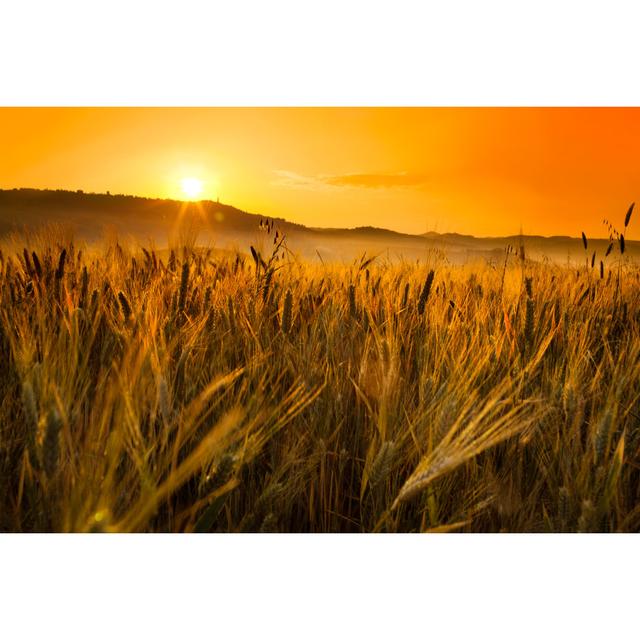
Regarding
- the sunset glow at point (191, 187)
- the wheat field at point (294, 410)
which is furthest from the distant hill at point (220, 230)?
the wheat field at point (294, 410)

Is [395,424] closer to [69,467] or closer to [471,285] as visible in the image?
[69,467]

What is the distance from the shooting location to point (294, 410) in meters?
1.13

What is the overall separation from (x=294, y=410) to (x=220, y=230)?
1.01 meters

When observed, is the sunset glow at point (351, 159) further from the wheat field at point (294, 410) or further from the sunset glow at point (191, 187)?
the wheat field at point (294, 410)

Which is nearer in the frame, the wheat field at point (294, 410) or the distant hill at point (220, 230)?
the wheat field at point (294, 410)

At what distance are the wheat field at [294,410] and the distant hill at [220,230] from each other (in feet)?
0.66

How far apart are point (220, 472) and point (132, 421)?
0.53ft

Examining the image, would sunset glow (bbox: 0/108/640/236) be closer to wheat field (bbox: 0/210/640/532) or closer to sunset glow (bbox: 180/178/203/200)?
sunset glow (bbox: 180/178/203/200)

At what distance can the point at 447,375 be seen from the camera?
122 centimetres

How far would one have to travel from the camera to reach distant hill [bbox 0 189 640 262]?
1.90 meters

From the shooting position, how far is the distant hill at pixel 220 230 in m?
1.90

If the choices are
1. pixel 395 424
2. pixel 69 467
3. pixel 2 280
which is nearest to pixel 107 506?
pixel 69 467

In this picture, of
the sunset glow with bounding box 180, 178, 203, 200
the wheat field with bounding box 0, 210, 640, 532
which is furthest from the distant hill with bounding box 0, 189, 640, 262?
the wheat field with bounding box 0, 210, 640, 532
